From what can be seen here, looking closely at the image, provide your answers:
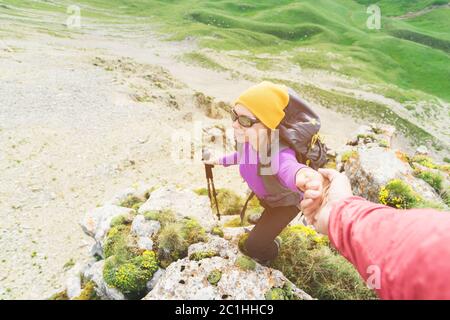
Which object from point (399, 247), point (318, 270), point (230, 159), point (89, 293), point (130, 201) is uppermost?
point (399, 247)

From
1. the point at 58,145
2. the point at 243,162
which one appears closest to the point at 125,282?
the point at 243,162

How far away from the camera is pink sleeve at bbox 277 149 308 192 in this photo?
4.05 meters

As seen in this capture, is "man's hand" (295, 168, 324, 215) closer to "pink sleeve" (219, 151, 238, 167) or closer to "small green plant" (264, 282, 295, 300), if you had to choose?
"pink sleeve" (219, 151, 238, 167)

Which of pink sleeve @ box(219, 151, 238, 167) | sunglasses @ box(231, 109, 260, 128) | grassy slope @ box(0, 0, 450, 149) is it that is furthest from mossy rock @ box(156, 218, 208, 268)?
grassy slope @ box(0, 0, 450, 149)

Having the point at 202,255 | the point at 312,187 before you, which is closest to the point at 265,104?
the point at 312,187

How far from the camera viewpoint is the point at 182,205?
35.6ft

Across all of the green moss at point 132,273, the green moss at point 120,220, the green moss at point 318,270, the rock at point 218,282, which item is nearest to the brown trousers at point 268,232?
the rock at point 218,282

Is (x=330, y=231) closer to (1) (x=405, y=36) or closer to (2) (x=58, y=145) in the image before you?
(2) (x=58, y=145)

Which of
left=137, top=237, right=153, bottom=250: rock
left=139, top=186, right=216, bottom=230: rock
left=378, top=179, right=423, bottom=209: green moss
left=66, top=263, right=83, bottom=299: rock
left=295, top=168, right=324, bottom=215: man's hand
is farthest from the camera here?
left=66, top=263, right=83, bottom=299: rock

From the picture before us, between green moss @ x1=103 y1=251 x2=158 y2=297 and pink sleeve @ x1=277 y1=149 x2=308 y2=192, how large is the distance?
18.5 ft

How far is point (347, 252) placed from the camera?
6.88ft

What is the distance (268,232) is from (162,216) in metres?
4.08

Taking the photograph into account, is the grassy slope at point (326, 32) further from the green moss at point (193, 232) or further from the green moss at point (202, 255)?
the green moss at point (202, 255)

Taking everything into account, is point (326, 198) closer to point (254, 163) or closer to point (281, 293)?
point (254, 163)
